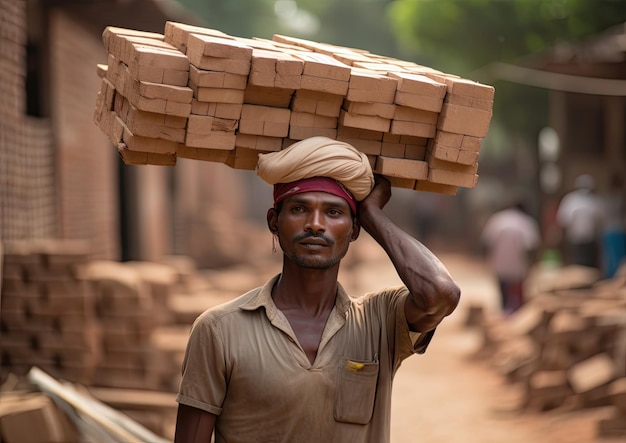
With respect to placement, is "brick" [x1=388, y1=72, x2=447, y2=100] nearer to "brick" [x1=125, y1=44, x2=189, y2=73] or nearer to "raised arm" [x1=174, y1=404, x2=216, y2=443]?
"brick" [x1=125, y1=44, x2=189, y2=73]

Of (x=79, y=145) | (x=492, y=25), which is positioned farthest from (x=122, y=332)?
(x=492, y=25)

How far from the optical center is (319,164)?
2.97 m

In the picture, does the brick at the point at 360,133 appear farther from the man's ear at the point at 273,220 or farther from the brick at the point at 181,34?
the brick at the point at 181,34

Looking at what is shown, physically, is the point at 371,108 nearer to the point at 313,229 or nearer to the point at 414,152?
the point at 414,152

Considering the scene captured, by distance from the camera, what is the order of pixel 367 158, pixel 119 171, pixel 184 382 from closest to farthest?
pixel 184 382
pixel 367 158
pixel 119 171

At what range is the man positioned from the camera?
2928mm

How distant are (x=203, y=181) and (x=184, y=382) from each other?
17.2 metres

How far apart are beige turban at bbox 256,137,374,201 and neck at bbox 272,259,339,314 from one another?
0.29 metres

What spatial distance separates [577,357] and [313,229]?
640cm

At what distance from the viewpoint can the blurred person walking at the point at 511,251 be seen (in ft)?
41.9

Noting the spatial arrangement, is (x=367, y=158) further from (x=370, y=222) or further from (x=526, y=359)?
(x=526, y=359)

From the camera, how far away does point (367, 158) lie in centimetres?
317

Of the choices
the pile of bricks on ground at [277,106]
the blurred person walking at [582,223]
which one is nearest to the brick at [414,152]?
the pile of bricks on ground at [277,106]

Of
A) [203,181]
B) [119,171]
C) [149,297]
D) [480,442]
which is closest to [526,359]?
[480,442]
